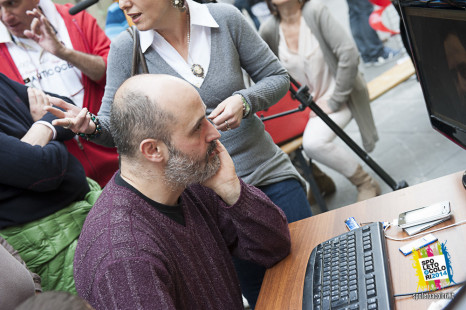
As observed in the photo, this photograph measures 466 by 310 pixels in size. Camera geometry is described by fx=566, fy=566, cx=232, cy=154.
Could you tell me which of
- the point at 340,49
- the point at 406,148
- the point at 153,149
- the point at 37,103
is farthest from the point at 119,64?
the point at 406,148

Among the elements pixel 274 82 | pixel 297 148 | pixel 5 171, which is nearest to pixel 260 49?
pixel 274 82

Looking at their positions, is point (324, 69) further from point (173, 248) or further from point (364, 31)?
point (364, 31)

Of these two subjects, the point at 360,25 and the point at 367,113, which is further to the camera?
the point at 360,25

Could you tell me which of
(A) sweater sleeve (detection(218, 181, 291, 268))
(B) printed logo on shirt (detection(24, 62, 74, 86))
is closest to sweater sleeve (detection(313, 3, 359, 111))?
(B) printed logo on shirt (detection(24, 62, 74, 86))

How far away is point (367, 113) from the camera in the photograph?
360 cm

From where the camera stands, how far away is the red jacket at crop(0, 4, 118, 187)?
2.54 metres

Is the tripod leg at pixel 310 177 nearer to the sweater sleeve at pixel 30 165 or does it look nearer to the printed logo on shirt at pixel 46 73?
the printed logo on shirt at pixel 46 73

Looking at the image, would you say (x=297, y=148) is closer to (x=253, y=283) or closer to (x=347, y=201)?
(x=347, y=201)

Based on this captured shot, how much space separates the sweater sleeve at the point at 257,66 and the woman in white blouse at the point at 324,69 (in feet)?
4.08

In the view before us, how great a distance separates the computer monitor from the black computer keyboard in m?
0.41

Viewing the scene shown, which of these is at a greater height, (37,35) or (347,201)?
(37,35)

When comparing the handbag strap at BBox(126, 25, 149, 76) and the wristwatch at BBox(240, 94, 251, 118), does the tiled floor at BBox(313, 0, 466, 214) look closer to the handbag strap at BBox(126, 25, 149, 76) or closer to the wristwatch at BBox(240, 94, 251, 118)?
the wristwatch at BBox(240, 94, 251, 118)

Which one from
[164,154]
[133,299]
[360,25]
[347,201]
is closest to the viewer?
[133,299]

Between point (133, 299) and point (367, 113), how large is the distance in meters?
2.56
